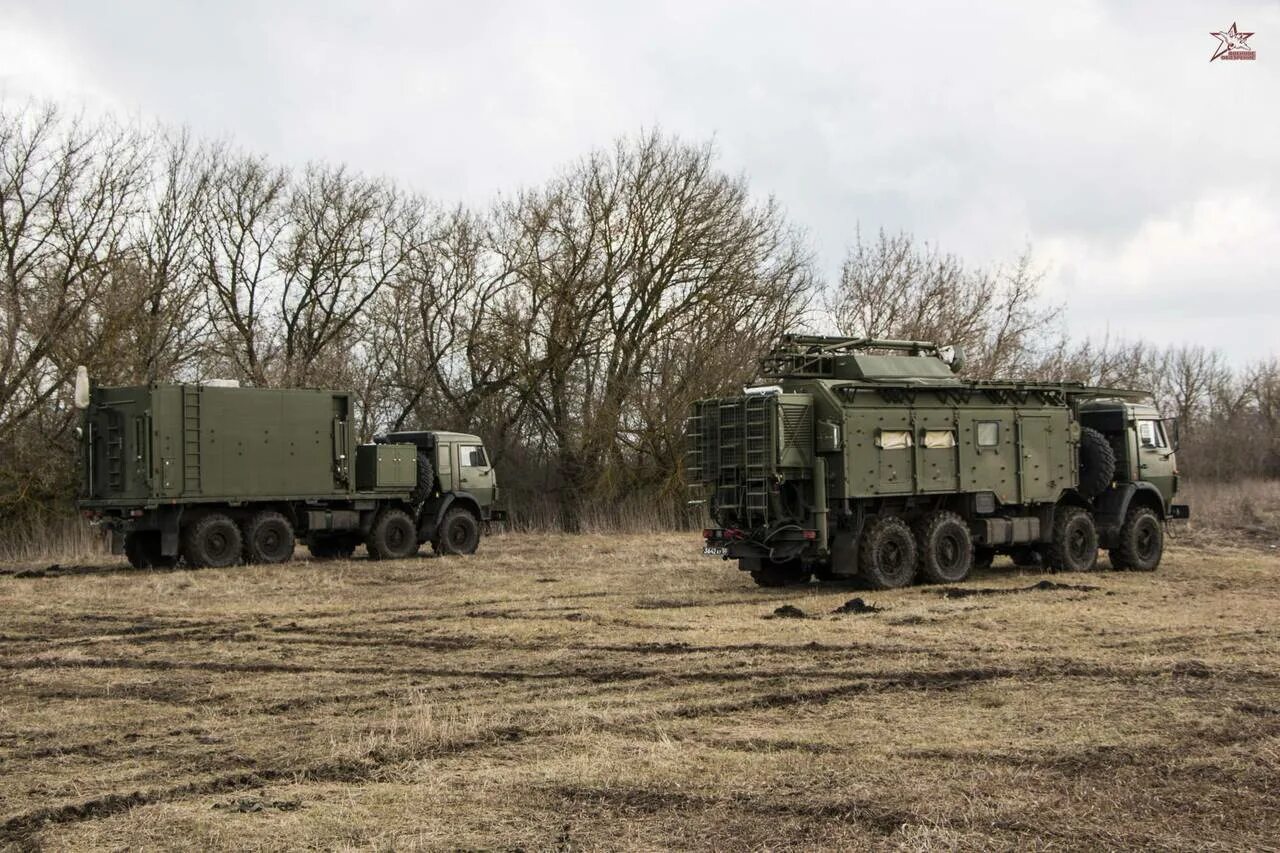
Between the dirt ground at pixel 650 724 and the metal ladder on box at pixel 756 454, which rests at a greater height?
the metal ladder on box at pixel 756 454

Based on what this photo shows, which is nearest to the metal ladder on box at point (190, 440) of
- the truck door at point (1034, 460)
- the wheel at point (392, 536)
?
the wheel at point (392, 536)

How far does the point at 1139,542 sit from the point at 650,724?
14.1 metres

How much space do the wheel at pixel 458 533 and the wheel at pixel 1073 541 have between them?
11.4 metres

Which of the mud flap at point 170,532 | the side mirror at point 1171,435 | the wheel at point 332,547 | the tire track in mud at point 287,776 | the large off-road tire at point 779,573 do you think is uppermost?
the side mirror at point 1171,435

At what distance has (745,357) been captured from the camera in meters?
35.4

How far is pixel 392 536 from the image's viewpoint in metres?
25.8

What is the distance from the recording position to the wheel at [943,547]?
18.2m

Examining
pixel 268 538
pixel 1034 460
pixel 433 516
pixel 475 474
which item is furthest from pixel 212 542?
pixel 1034 460

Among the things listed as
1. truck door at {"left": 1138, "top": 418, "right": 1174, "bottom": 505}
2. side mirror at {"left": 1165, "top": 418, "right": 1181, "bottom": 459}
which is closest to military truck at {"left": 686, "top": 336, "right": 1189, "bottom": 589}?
truck door at {"left": 1138, "top": 418, "right": 1174, "bottom": 505}

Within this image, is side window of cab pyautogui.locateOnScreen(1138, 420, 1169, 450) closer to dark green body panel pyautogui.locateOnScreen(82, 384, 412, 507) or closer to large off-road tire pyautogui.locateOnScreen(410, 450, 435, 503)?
large off-road tire pyautogui.locateOnScreen(410, 450, 435, 503)

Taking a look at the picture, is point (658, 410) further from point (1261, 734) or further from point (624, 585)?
point (1261, 734)

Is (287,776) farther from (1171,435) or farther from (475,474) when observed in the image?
(475,474)

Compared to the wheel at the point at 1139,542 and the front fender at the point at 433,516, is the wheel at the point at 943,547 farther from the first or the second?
the front fender at the point at 433,516

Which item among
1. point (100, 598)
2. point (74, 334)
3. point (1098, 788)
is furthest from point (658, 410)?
point (1098, 788)
